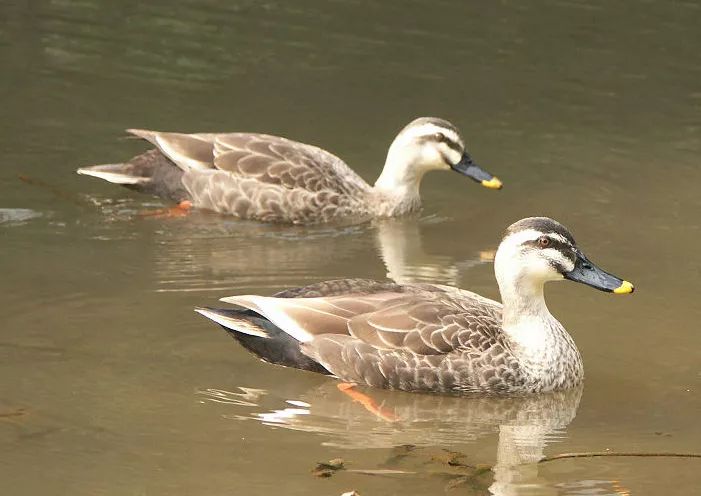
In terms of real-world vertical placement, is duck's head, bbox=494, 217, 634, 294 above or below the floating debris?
above

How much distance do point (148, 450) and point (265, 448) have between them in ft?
1.96

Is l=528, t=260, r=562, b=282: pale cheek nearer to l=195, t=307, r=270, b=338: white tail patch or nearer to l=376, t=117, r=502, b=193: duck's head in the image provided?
l=195, t=307, r=270, b=338: white tail patch

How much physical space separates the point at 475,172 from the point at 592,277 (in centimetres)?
358

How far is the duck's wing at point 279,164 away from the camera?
1246cm

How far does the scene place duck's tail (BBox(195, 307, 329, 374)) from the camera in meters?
8.98

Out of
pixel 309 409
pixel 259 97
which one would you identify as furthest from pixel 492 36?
pixel 309 409

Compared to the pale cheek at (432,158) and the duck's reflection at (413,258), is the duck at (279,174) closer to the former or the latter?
the pale cheek at (432,158)

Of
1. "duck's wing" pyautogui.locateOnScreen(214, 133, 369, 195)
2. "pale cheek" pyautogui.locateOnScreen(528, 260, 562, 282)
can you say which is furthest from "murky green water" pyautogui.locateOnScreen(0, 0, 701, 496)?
"pale cheek" pyautogui.locateOnScreen(528, 260, 562, 282)

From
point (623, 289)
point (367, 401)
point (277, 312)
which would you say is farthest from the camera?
point (623, 289)

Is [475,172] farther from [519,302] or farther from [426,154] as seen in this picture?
[519,302]

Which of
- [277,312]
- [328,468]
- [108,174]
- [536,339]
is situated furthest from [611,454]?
[108,174]

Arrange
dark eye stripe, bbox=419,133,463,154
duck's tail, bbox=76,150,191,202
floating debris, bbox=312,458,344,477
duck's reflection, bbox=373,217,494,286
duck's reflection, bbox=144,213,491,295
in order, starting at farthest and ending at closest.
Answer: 1. dark eye stripe, bbox=419,133,463,154
2. duck's tail, bbox=76,150,191,202
3. duck's reflection, bbox=373,217,494,286
4. duck's reflection, bbox=144,213,491,295
5. floating debris, bbox=312,458,344,477

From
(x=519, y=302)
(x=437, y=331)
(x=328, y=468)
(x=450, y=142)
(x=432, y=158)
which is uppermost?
(x=450, y=142)

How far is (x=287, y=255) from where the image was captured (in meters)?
11.4
